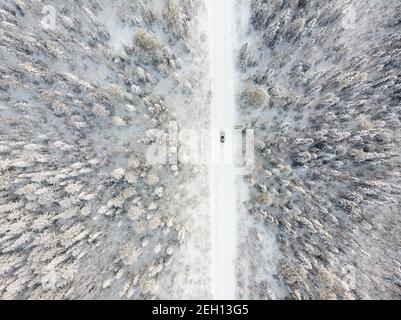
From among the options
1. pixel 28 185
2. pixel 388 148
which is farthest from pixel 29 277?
pixel 388 148

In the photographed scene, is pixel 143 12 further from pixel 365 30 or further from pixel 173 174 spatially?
pixel 365 30

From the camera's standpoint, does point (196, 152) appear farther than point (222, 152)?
No

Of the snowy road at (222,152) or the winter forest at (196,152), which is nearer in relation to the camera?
the winter forest at (196,152)

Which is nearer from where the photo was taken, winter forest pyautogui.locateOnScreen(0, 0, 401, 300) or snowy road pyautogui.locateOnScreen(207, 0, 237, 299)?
winter forest pyautogui.locateOnScreen(0, 0, 401, 300)

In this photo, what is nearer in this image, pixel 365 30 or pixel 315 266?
pixel 315 266
